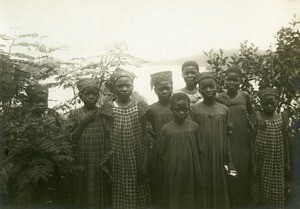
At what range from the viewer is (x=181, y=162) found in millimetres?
3615

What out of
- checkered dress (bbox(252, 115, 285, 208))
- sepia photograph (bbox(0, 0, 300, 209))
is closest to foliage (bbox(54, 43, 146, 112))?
sepia photograph (bbox(0, 0, 300, 209))

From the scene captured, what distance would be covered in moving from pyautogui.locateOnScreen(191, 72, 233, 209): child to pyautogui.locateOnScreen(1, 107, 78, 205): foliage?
1460 mm

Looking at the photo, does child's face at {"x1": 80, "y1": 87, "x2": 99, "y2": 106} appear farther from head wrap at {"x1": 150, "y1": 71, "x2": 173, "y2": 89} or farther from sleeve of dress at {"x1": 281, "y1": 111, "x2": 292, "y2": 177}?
sleeve of dress at {"x1": 281, "y1": 111, "x2": 292, "y2": 177}

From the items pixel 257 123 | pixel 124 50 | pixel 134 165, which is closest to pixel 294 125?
pixel 257 123

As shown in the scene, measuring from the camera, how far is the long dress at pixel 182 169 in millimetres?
3621

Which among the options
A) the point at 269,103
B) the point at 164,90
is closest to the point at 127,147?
the point at 164,90

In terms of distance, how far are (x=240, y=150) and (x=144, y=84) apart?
1660 millimetres

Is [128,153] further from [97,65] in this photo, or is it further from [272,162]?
[272,162]

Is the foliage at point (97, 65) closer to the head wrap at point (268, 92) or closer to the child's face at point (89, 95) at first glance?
the child's face at point (89, 95)

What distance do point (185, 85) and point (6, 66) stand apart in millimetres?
2207

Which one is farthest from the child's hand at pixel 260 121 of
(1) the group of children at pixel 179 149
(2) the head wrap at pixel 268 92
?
(2) the head wrap at pixel 268 92

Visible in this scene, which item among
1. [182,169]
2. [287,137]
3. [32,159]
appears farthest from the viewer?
[287,137]

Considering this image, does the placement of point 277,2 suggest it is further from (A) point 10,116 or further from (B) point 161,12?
(A) point 10,116

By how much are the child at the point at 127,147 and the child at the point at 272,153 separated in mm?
1393
